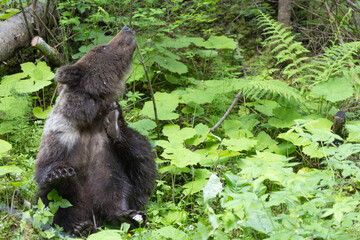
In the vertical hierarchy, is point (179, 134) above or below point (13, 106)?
below

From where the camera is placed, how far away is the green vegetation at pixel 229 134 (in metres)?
2.86

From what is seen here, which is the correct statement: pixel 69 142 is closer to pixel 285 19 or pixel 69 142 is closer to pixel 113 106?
pixel 113 106

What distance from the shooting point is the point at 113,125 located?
14.1 ft

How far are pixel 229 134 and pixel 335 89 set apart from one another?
1411 mm

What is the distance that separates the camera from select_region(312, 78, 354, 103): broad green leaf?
5.13 meters

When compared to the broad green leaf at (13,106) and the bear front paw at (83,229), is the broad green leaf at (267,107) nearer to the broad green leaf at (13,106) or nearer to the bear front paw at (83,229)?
the bear front paw at (83,229)

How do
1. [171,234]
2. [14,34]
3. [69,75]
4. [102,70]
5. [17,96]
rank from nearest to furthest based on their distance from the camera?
[171,234], [69,75], [102,70], [17,96], [14,34]

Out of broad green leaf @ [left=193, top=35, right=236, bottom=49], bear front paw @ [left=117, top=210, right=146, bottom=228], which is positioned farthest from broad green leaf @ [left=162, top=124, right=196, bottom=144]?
broad green leaf @ [left=193, top=35, right=236, bottom=49]

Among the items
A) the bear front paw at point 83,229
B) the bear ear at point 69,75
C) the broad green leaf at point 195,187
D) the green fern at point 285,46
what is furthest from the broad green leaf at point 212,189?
the green fern at point 285,46

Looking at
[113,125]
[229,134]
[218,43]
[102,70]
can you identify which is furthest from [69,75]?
[218,43]

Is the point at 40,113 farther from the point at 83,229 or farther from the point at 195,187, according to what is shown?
the point at 195,187

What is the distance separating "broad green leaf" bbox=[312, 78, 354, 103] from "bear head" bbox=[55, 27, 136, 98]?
2.34m

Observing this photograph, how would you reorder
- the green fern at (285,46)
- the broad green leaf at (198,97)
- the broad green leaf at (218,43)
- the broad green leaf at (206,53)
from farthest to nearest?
1. the broad green leaf at (206,53)
2. the broad green leaf at (218,43)
3. the green fern at (285,46)
4. the broad green leaf at (198,97)

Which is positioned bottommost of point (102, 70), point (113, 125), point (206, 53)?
point (206, 53)
